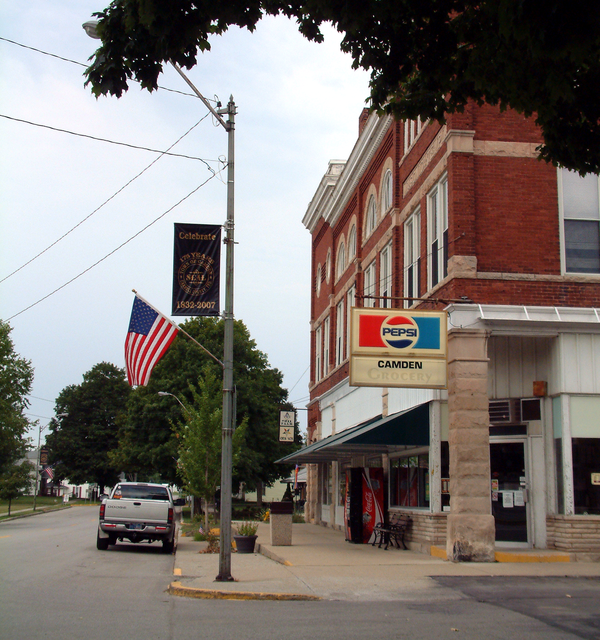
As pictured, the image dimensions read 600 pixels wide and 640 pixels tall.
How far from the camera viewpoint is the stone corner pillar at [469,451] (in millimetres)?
14258

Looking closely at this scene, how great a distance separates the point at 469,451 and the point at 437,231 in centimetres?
541

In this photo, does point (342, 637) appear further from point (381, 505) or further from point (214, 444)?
point (214, 444)

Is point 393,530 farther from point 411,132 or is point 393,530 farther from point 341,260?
point 341,260

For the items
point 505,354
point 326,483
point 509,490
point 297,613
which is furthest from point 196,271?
Result: point 326,483

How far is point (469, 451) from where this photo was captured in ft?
48.0

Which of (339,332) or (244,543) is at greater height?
(339,332)

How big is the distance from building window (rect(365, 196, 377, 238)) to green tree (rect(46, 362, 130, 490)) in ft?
187

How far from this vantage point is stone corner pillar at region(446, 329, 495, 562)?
1426 centimetres

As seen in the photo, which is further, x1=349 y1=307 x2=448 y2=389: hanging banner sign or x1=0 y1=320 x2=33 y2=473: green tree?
x1=0 y1=320 x2=33 y2=473: green tree

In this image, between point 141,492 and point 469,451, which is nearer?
point 469,451

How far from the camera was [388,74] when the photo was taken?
27.9ft

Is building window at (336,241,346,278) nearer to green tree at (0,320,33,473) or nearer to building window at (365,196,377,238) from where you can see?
building window at (365,196,377,238)

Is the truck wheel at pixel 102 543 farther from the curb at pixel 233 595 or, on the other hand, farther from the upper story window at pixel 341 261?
the upper story window at pixel 341 261

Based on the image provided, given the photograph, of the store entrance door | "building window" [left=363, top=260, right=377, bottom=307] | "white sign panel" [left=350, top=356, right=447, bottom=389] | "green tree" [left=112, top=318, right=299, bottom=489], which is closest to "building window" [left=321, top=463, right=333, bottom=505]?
"building window" [left=363, top=260, right=377, bottom=307]
